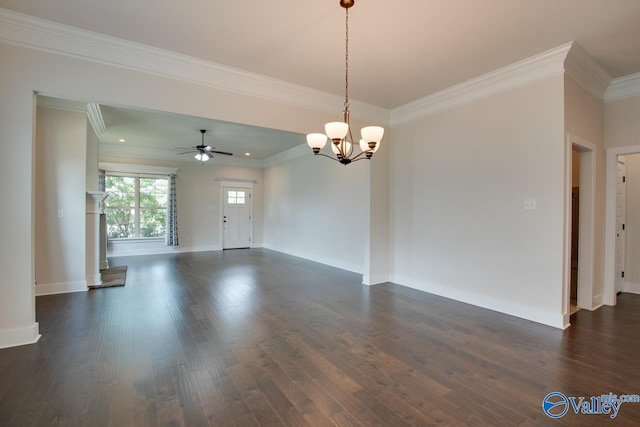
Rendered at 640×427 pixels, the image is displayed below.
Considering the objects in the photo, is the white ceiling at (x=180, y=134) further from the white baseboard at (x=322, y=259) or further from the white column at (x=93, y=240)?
the white baseboard at (x=322, y=259)

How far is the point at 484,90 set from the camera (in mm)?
3986

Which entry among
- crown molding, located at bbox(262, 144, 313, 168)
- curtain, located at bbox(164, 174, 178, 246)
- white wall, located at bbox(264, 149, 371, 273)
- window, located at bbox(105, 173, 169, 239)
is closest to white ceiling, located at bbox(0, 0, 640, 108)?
white wall, located at bbox(264, 149, 371, 273)

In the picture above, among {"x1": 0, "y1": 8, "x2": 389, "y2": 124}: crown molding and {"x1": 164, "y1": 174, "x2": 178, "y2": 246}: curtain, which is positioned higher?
{"x1": 0, "y1": 8, "x2": 389, "y2": 124}: crown molding

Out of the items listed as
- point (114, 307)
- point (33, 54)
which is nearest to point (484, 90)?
point (33, 54)

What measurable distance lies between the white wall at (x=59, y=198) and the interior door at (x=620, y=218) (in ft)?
25.8

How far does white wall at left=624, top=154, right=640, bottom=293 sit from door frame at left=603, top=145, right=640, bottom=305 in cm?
102

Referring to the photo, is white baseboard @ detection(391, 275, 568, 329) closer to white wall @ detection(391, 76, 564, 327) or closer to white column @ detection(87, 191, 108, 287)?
white wall @ detection(391, 76, 564, 327)

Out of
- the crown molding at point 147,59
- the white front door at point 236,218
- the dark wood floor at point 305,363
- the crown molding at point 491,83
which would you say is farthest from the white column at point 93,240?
the crown molding at point 491,83

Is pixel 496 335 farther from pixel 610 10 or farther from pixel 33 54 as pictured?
pixel 33 54

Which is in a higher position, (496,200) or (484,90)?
(484,90)

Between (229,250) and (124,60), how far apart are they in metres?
6.97

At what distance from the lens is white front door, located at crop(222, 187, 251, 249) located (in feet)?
32.0

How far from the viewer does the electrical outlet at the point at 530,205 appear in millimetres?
3527

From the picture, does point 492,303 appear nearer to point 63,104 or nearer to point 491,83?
point 491,83
